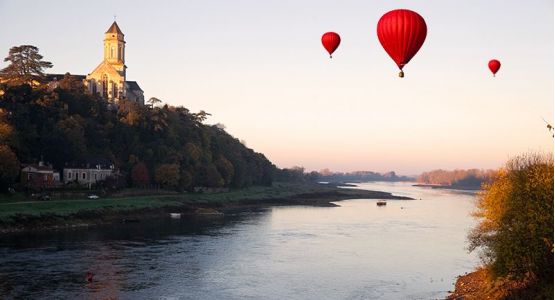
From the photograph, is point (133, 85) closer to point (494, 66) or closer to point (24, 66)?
point (24, 66)

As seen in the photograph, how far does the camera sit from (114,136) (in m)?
126

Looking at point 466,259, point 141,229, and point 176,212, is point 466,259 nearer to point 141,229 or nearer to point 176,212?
point 141,229

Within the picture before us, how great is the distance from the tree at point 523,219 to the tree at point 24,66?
396 feet

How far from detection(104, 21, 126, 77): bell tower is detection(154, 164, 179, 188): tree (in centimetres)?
4665

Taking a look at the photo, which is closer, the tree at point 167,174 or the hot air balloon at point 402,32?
the hot air balloon at point 402,32

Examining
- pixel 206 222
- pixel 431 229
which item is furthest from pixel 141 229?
pixel 431 229

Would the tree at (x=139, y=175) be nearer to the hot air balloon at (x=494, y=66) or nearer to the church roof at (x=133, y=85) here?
the church roof at (x=133, y=85)

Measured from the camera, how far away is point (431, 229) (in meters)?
85.7

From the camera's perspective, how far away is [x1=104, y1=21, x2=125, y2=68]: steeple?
152875 mm

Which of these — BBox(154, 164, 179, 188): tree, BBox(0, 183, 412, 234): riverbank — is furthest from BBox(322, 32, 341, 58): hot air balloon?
BBox(154, 164, 179, 188): tree

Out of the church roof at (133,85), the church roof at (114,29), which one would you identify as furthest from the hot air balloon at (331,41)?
the church roof at (133,85)

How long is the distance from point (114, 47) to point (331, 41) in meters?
119

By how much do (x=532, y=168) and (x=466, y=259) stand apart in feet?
81.1

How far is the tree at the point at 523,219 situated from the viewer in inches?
1310
